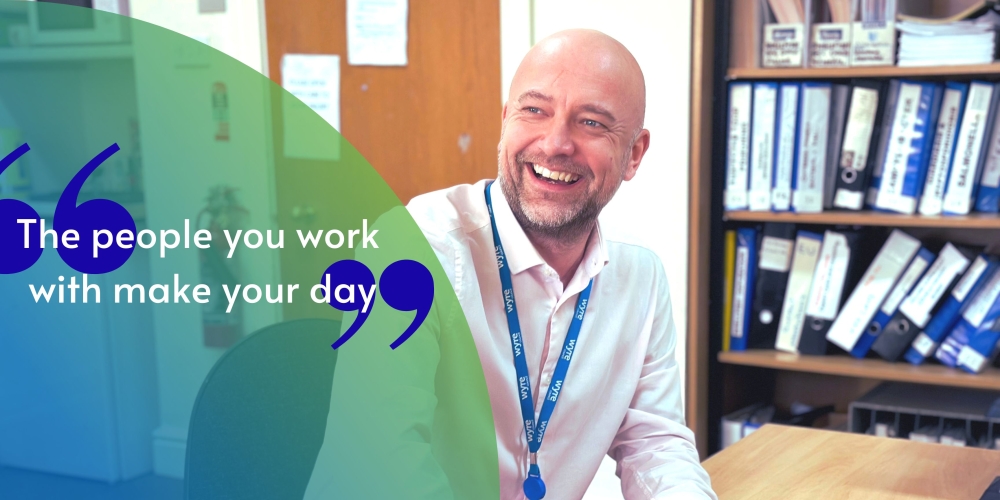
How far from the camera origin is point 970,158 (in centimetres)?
218

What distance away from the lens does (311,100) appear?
9.16ft

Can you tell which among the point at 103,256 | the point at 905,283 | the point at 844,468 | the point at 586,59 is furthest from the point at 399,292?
the point at 905,283

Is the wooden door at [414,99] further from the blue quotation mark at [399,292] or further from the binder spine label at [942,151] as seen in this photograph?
the blue quotation mark at [399,292]

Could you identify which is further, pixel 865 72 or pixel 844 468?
pixel 865 72

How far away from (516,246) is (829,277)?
138 cm

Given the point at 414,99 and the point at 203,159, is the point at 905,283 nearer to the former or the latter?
the point at 414,99

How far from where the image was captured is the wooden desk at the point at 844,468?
4.01 ft

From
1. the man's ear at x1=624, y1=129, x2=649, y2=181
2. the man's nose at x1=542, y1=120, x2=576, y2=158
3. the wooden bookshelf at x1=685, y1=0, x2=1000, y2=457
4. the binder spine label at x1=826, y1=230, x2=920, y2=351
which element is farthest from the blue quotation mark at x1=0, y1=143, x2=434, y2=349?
the binder spine label at x1=826, y1=230, x2=920, y2=351

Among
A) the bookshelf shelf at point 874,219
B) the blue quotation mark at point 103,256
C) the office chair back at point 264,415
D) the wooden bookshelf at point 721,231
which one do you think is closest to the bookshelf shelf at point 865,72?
the wooden bookshelf at point 721,231

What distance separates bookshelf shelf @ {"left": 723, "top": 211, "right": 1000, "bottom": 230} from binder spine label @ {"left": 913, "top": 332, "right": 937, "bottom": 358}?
29 cm

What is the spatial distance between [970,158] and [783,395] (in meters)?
0.91

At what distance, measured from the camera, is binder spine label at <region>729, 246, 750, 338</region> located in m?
2.45

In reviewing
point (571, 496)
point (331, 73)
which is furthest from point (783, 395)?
point (331, 73)

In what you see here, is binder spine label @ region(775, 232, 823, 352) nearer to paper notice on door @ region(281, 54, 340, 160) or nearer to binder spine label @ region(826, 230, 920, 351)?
binder spine label @ region(826, 230, 920, 351)
